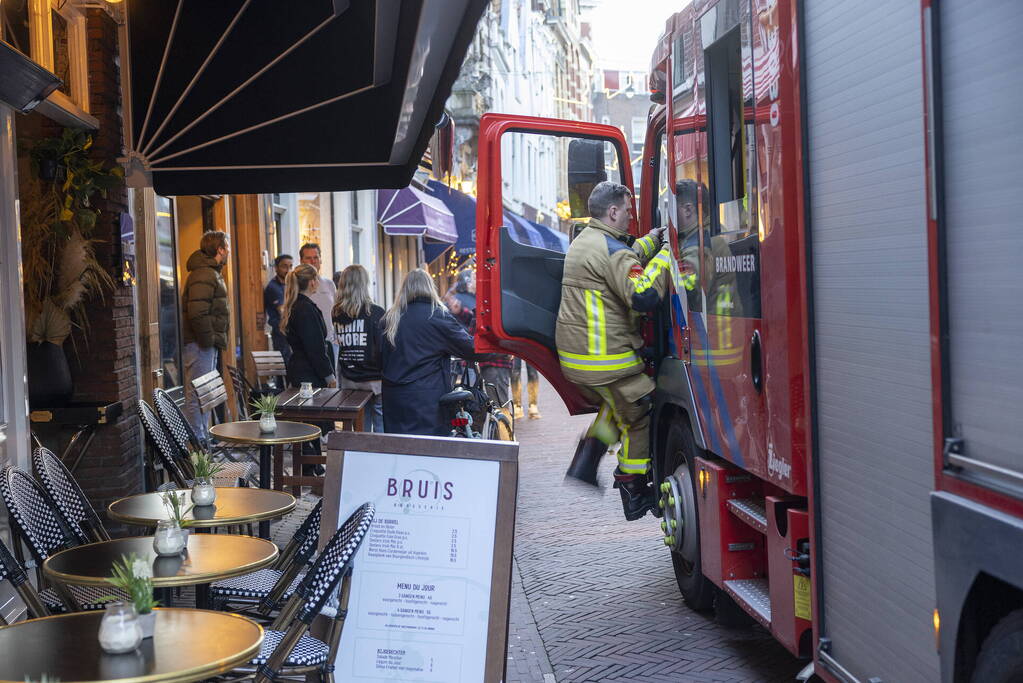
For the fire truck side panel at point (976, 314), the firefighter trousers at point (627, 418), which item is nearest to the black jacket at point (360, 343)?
the firefighter trousers at point (627, 418)

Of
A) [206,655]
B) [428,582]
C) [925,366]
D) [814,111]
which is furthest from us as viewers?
[428,582]

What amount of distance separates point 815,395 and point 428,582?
1475 millimetres

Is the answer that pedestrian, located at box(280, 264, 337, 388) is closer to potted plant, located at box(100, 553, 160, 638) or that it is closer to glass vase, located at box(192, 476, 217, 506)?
glass vase, located at box(192, 476, 217, 506)

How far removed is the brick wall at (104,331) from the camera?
8078mm

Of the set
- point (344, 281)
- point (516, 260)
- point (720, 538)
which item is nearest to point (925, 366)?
point (720, 538)

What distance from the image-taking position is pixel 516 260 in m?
6.79

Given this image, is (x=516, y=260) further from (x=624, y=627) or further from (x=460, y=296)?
(x=460, y=296)

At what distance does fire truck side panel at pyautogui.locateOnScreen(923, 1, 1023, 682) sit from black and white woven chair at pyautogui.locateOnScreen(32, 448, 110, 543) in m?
3.67

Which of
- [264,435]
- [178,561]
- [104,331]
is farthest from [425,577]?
[104,331]

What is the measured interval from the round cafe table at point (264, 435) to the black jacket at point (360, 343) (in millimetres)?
1480

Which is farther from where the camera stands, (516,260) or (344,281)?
(344,281)

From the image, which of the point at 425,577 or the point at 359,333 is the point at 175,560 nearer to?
the point at 425,577

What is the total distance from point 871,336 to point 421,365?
528cm

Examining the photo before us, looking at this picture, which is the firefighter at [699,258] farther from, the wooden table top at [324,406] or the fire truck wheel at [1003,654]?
the wooden table top at [324,406]
